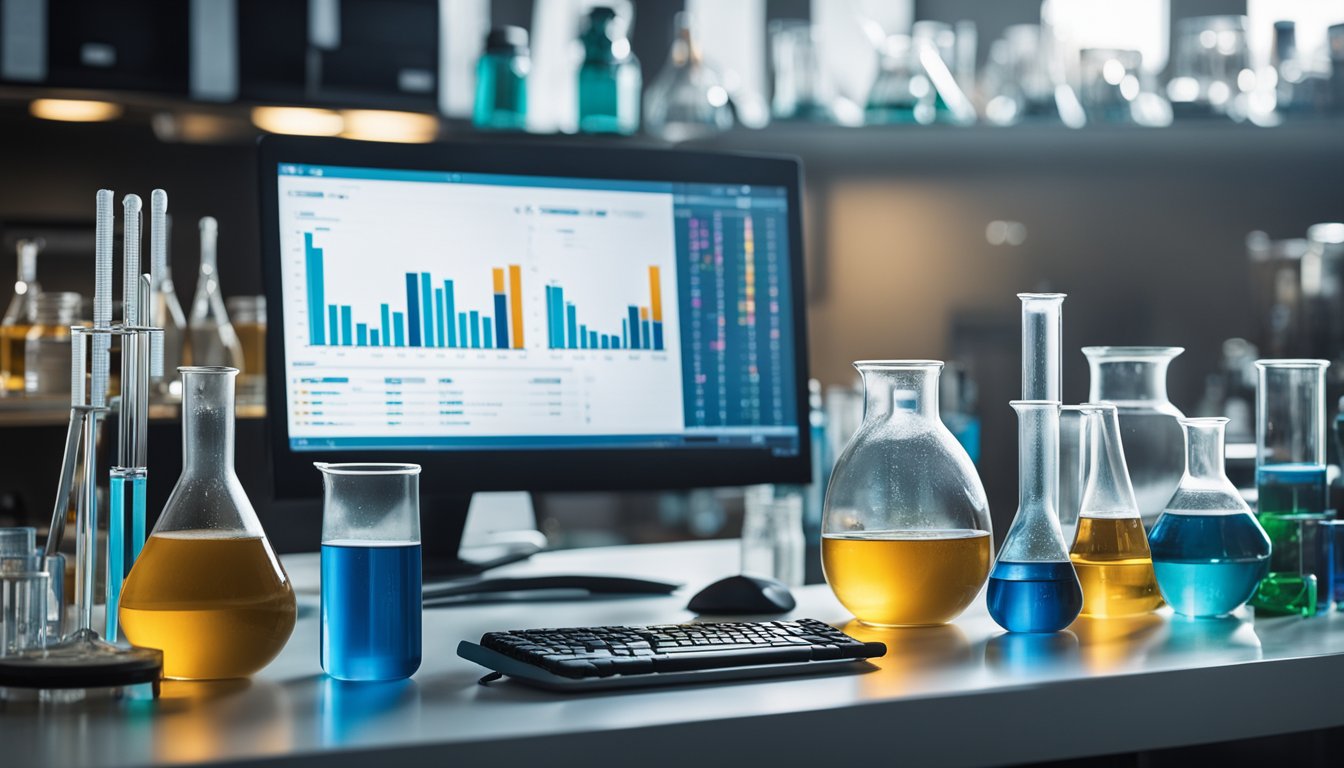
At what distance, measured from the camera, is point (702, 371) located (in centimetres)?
132

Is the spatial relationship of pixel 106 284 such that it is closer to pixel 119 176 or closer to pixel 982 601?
pixel 982 601

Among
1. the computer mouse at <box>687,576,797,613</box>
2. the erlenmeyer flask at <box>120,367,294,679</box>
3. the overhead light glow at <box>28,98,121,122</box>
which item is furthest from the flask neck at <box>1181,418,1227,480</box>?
the overhead light glow at <box>28,98,121,122</box>

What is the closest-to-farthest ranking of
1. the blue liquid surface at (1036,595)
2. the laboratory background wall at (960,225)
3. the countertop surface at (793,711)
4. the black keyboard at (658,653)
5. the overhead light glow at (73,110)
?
the countertop surface at (793,711) < the black keyboard at (658,653) < the blue liquid surface at (1036,595) < the overhead light glow at (73,110) < the laboratory background wall at (960,225)

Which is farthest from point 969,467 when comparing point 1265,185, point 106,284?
point 1265,185

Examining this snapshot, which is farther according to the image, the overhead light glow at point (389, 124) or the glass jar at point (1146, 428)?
the overhead light glow at point (389, 124)

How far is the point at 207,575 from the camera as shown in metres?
0.85

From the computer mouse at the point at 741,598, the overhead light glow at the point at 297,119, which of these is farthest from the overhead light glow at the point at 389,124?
the computer mouse at the point at 741,598

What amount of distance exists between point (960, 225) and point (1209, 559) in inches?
73.5

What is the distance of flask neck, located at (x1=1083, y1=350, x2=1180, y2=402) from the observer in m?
1.17

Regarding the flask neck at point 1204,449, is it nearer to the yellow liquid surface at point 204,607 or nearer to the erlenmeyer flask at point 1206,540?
the erlenmeyer flask at point 1206,540

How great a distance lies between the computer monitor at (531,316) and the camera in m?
1.20

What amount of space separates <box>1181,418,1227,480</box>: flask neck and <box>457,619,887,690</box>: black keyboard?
355 millimetres

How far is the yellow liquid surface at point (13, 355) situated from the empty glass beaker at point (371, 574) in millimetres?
1486

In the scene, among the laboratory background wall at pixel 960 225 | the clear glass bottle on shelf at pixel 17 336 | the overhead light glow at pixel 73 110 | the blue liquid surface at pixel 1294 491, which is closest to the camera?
the blue liquid surface at pixel 1294 491
